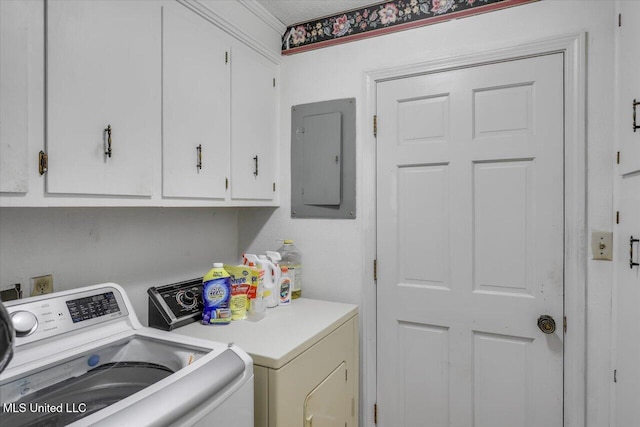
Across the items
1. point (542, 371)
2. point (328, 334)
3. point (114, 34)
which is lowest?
point (542, 371)

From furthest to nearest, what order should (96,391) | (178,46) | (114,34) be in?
(178,46), (114,34), (96,391)

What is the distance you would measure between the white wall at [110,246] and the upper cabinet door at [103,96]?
360 millimetres

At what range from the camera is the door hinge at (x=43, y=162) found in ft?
3.27

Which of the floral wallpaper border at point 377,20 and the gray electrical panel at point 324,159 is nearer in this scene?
the floral wallpaper border at point 377,20

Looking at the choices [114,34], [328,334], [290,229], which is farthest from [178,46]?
[328,334]

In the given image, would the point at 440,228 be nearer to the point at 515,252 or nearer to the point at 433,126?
the point at 515,252

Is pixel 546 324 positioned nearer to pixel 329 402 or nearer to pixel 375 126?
pixel 329 402

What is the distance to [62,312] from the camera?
3.75 ft

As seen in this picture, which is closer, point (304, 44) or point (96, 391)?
point (96, 391)

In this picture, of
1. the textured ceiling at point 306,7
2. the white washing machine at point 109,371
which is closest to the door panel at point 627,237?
the textured ceiling at point 306,7

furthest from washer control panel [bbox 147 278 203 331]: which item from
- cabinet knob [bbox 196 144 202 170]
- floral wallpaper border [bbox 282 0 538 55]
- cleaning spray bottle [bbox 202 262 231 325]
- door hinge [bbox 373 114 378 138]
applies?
floral wallpaper border [bbox 282 0 538 55]

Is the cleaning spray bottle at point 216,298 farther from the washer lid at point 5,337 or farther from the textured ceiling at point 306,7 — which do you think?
the textured ceiling at point 306,7

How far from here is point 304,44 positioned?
6.91 feet

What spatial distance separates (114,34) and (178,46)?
291 mm
